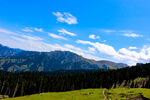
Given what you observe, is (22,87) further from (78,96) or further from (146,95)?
(146,95)

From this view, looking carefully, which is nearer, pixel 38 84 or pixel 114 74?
pixel 38 84

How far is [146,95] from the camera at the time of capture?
61.3 m

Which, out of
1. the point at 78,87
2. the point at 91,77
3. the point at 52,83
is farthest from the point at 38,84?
the point at 91,77

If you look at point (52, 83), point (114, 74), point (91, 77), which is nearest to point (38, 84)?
point (52, 83)

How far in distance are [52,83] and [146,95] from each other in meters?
89.3

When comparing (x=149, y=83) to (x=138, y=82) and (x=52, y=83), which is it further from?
(x=52, y=83)

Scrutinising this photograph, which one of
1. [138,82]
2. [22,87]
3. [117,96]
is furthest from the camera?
[138,82]

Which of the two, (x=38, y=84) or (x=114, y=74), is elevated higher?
(x=114, y=74)

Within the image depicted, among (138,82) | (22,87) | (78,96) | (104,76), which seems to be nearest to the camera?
(78,96)

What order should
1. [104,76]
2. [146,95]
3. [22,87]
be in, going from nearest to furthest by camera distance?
1. [146,95]
2. [22,87]
3. [104,76]

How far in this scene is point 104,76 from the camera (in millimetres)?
141875

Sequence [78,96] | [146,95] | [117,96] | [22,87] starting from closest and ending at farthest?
[146,95], [117,96], [78,96], [22,87]

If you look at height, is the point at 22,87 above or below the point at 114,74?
below

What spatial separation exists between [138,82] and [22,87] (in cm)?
10131
